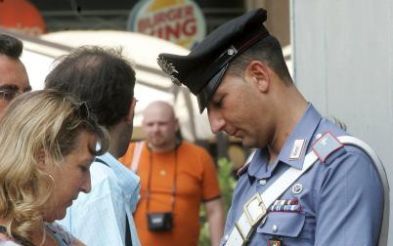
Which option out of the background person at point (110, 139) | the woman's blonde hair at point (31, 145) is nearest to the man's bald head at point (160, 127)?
the background person at point (110, 139)

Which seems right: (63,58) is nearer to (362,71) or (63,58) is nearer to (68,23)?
(362,71)

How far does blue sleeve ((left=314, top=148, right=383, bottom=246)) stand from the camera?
3016mm

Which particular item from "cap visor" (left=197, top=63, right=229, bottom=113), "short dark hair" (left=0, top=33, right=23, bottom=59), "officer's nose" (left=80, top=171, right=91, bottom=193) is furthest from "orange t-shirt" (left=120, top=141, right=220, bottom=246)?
"officer's nose" (left=80, top=171, right=91, bottom=193)

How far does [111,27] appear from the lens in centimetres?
1084

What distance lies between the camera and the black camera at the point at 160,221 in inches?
258

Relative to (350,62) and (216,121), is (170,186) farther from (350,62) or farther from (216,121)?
(216,121)

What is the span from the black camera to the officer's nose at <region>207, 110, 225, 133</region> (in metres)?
3.26

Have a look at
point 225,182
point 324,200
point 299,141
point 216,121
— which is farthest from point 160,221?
point 324,200

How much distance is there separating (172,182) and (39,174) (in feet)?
13.5

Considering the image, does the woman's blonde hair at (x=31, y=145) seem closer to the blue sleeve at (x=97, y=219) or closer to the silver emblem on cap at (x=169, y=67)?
the blue sleeve at (x=97, y=219)

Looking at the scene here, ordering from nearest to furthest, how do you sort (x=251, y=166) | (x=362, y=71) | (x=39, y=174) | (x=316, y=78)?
(x=39, y=174), (x=251, y=166), (x=362, y=71), (x=316, y=78)

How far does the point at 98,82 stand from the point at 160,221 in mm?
3175

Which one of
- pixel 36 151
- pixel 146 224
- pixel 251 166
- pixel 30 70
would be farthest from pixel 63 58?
pixel 30 70

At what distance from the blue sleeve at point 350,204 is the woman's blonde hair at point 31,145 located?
2.26 feet
